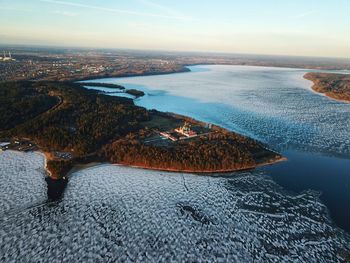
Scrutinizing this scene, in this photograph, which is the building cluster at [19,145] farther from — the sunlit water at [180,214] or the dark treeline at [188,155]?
the dark treeline at [188,155]

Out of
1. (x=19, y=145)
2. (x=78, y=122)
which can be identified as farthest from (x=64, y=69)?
(x=19, y=145)

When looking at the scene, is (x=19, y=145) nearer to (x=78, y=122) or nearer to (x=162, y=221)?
(x=78, y=122)

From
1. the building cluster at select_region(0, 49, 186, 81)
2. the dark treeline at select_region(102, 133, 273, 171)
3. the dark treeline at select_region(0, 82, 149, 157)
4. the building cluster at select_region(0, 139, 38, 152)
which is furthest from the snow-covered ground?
the building cluster at select_region(0, 49, 186, 81)

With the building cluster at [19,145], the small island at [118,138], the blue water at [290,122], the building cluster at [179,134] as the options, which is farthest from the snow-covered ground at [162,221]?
the building cluster at [179,134]

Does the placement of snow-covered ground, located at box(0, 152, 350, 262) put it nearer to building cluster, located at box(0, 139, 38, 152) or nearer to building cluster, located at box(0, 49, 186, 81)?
building cluster, located at box(0, 139, 38, 152)

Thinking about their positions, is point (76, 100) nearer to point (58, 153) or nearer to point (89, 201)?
point (58, 153)

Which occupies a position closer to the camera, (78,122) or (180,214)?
(180,214)
